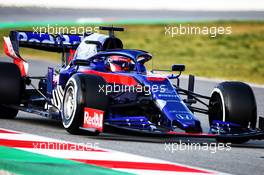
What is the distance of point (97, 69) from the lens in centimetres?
1420

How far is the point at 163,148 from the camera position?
40.5 feet

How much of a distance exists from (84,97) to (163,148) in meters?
1.31

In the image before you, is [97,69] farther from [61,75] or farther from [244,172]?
[244,172]

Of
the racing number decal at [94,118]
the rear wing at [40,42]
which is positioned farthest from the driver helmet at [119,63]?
the rear wing at [40,42]

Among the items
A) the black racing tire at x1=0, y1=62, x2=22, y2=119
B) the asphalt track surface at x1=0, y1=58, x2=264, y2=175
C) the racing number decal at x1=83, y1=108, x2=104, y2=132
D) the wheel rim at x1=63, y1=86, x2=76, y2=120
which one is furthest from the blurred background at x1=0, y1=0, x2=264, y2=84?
the racing number decal at x1=83, y1=108, x2=104, y2=132

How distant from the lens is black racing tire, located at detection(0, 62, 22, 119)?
A: 595 inches

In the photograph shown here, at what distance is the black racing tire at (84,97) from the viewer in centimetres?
1294

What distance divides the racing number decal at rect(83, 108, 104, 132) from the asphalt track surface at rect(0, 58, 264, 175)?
0.59 ft

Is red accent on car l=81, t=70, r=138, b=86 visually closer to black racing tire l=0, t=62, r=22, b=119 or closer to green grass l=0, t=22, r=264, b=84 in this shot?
black racing tire l=0, t=62, r=22, b=119

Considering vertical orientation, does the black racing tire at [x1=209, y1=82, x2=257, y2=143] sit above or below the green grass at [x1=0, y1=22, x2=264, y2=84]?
above

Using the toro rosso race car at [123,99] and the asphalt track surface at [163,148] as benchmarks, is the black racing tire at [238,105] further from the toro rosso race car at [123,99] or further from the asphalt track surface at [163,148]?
the asphalt track surface at [163,148]

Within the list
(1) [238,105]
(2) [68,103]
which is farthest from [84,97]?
(1) [238,105]

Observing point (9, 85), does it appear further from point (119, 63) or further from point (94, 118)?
point (94, 118)

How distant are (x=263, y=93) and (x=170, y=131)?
8.94 metres
